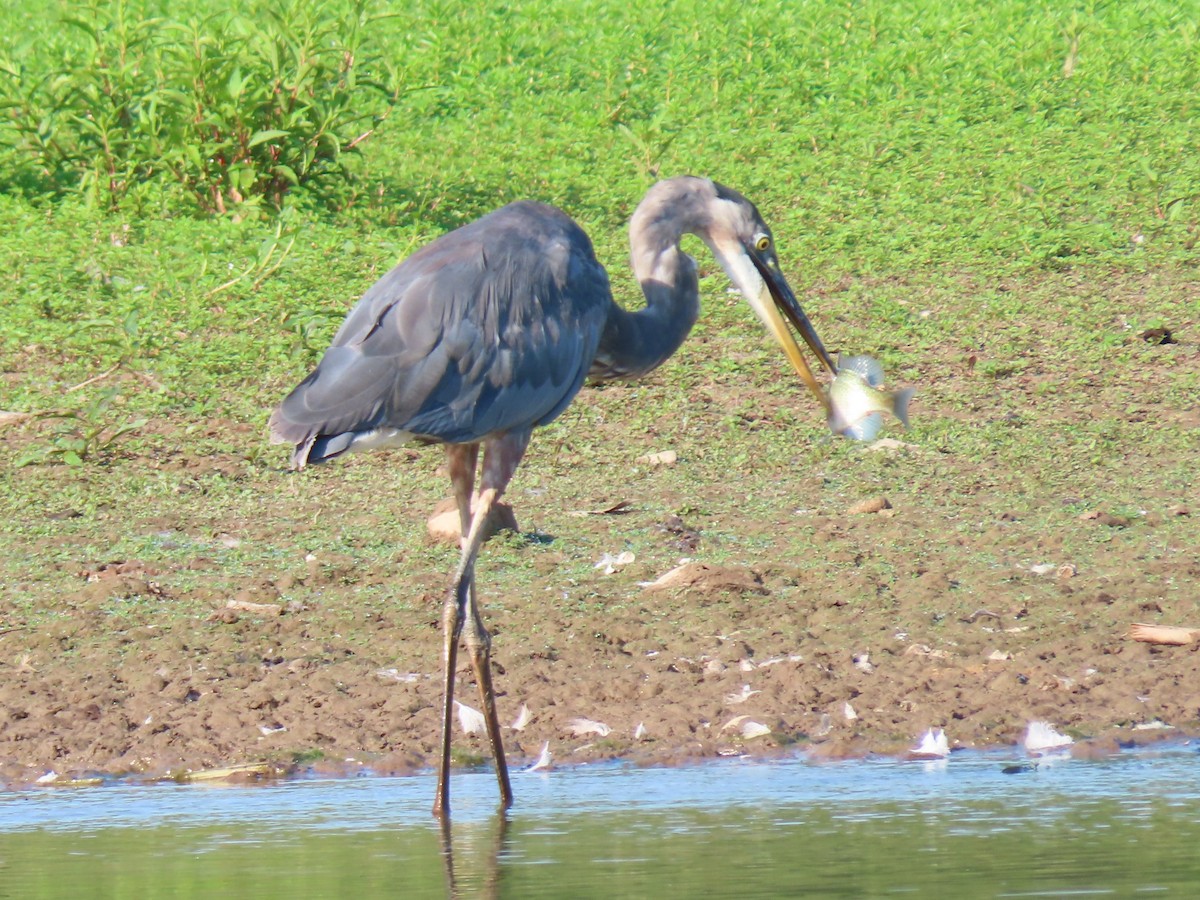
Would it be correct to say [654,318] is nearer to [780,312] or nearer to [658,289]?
[658,289]

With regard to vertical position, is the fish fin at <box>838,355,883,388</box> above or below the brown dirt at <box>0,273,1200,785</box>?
above

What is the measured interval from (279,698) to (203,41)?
460cm

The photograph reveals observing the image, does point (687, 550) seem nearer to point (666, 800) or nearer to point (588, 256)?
point (588, 256)

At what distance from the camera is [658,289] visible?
5.84 metres

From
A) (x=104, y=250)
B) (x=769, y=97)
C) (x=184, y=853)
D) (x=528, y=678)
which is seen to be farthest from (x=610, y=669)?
(x=769, y=97)

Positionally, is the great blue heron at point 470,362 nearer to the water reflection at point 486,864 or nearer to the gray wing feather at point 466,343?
the gray wing feather at point 466,343

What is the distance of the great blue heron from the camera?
16.2 ft

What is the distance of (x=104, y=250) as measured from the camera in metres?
9.10

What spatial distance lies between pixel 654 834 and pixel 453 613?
1.14 m

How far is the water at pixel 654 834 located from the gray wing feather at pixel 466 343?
2.99ft

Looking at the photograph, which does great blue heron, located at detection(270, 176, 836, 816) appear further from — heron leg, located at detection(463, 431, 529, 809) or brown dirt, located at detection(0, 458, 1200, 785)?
brown dirt, located at detection(0, 458, 1200, 785)

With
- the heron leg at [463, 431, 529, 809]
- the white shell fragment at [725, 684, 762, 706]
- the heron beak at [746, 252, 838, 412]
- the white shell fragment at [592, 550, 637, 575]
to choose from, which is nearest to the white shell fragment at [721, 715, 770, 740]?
the white shell fragment at [725, 684, 762, 706]

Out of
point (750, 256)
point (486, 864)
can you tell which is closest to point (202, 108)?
point (750, 256)

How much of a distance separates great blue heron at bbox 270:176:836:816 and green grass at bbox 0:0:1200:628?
1.11m
